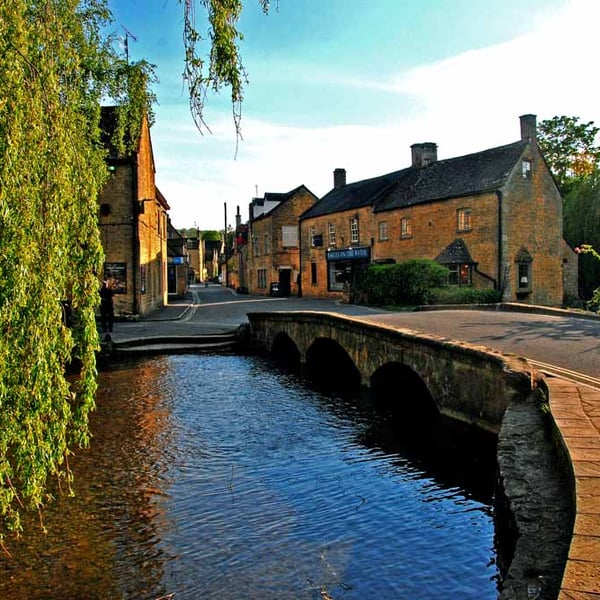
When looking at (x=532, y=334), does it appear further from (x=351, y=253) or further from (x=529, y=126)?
(x=351, y=253)

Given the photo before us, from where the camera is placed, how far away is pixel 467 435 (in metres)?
9.02

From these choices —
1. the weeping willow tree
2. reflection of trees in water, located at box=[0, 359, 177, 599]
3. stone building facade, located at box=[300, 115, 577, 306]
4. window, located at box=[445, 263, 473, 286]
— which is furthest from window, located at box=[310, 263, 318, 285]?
the weeping willow tree

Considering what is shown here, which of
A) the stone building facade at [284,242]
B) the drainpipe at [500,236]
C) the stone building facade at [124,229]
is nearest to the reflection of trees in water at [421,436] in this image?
the stone building facade at [124,229]

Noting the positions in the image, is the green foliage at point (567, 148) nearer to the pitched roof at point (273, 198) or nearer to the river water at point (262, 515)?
the pitched roof at point (273, 198)

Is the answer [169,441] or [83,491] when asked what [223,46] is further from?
[169,441]

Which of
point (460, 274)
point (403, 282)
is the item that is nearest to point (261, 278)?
point (403, 282)

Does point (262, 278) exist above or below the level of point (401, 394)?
above

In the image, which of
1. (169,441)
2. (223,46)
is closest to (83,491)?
(169,441)

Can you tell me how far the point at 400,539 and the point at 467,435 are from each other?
3417mm

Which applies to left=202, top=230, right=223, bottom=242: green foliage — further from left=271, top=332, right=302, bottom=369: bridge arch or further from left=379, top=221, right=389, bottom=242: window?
left=271, top=332, right=302, bottom=369: bridge arch

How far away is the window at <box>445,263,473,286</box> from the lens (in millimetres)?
30703

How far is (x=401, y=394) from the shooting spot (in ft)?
43.6

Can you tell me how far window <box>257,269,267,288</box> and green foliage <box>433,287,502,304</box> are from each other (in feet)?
80.1

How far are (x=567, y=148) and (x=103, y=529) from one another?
4976 centimetres
